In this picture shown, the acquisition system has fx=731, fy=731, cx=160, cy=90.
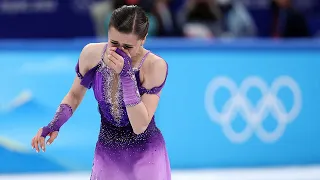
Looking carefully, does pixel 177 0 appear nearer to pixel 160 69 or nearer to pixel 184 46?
pixel 184 46

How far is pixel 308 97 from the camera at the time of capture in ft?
23.3

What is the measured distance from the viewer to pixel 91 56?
3719 millimetres

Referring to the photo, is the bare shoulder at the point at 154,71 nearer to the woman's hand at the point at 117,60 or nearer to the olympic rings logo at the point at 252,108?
the woman's hand at the point at 117,60

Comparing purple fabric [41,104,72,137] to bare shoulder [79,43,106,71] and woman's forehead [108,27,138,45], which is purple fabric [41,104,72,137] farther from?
woman's forehead [108,27,138,45]

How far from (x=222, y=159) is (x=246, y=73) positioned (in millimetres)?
853

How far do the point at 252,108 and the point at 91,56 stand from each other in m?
3.50

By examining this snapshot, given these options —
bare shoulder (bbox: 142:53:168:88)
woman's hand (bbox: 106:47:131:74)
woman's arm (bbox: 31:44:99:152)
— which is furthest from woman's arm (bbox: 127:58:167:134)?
woman's arm (bbox: 31:44:99:152)

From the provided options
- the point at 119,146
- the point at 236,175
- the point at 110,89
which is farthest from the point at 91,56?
the point at 236,175

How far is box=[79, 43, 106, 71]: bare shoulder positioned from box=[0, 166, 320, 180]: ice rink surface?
112 inches

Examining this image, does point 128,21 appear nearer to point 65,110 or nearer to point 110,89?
point 110,89

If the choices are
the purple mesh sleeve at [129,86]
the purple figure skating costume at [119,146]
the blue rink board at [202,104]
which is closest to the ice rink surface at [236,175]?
the blue rink board at [202,104]

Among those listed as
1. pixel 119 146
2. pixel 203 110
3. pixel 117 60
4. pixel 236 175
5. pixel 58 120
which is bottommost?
pixel 119 146

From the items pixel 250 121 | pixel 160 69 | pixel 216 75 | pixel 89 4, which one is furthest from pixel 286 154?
pixel 89 4

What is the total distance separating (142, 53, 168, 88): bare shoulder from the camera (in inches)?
143
